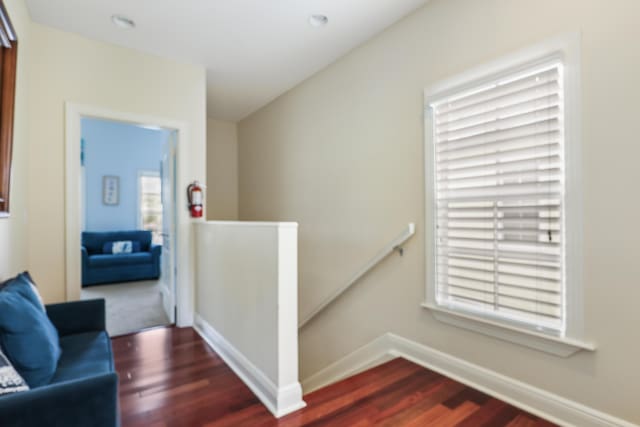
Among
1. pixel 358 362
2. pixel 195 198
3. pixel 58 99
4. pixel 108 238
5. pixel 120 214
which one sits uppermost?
pixel 58 99

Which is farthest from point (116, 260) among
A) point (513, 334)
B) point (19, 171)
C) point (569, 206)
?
point (569, 206)

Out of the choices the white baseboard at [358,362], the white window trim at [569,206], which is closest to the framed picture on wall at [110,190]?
the white baseboard at [358,362]

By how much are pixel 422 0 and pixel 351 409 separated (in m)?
2.70

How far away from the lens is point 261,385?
2.01 metres

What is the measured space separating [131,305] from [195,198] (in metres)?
2.10

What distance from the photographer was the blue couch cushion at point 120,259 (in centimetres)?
561

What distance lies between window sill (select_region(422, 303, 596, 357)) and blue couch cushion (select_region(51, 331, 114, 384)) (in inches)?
77.9

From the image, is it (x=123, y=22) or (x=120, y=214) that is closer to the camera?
(x=123, y=22)

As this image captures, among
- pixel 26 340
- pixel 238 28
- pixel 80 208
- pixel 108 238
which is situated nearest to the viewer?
pixel 26 340

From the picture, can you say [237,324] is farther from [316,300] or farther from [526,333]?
[526,333]

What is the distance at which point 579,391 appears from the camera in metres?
1.62

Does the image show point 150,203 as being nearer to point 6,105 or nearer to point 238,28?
point 238,28

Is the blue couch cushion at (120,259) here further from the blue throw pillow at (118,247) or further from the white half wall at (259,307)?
the white half wall at (259,307)

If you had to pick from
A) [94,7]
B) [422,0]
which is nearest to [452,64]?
[422,0]
